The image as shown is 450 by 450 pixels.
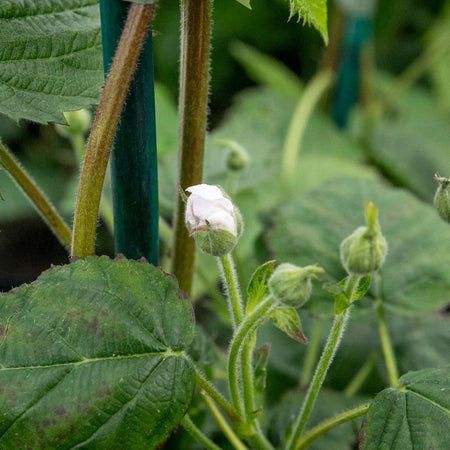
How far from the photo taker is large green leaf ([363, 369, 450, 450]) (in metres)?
0.45

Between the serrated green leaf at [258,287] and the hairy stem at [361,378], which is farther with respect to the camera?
the hairy stem at [361,378]

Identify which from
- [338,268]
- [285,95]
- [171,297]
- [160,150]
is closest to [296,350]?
[338,268]

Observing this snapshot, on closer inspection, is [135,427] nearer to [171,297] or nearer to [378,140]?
[171,297]

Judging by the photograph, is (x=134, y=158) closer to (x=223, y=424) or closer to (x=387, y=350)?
(x=223, y=424)

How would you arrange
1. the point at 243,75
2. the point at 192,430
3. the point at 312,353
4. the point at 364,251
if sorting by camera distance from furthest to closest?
the point at 243,75 → the point at 312,353 → the point at 192,430 → the point at 364,251

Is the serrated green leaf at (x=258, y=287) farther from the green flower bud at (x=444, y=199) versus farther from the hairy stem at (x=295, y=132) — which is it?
the hairy stem at (x=295, y=132)

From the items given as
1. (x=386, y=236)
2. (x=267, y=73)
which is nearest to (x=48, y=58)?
(x=386, y=236)

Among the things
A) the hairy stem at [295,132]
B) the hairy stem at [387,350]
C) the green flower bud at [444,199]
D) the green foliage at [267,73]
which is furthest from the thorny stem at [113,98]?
the green foliage at [267,73]

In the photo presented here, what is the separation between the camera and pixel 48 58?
1.60 feet

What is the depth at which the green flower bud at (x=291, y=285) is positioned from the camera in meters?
0.41

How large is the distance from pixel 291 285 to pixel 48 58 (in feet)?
→ 0.83

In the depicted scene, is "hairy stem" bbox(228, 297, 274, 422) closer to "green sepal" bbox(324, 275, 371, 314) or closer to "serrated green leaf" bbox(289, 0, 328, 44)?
"green sepal" bbox(324, 275, 371, 314)

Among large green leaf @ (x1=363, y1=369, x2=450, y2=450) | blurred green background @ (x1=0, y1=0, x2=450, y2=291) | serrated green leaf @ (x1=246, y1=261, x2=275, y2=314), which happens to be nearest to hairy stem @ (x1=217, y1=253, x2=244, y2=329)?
serrated green leaf @ (x1=246, y1=261, x2=275, y2=314)

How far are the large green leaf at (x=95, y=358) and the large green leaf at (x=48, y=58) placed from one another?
0.13 meters
